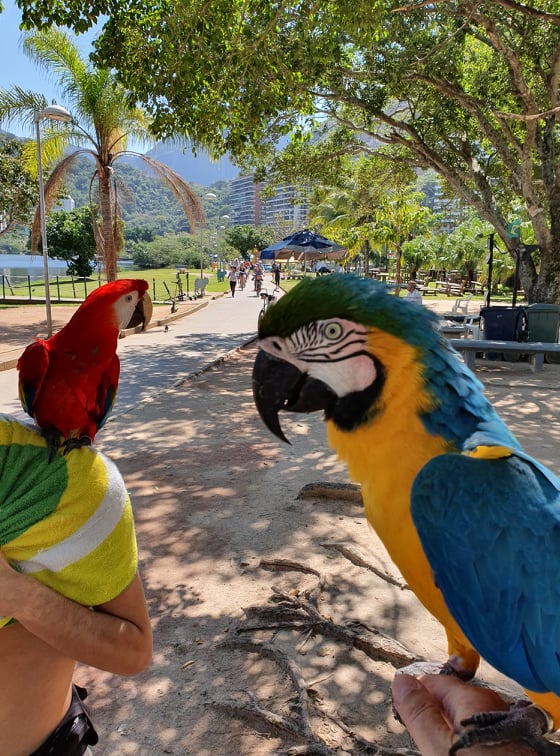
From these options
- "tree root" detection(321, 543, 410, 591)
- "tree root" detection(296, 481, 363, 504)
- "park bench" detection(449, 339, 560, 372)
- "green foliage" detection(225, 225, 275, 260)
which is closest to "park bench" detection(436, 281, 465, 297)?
"park bench" detection(449, 339, 560, 372)

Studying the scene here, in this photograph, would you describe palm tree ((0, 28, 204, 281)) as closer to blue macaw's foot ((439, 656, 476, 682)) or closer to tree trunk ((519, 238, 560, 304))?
tree trunk ((519, 238, 560, 304))

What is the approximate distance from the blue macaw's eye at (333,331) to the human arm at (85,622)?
2.28 ft

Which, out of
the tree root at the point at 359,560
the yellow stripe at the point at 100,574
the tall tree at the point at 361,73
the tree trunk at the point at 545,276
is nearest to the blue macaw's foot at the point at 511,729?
the yellow stripe at the point at 100,574

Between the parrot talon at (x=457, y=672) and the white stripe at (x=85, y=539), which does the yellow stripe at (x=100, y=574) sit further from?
the parrot talon at (x=457, y=672)

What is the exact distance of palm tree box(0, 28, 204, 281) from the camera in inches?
494

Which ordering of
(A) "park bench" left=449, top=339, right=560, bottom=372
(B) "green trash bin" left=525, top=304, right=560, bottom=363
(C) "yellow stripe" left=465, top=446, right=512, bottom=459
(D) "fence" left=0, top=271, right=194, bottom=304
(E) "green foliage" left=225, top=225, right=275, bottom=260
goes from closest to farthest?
(C) "yellow stripe" left=465, top=446, right=512, bottom=459 < (A) "park bench" left=449, top=339, right=560, bottom=372 < (B) "green trash bin" left=525, top=304, right=560, bottom=363 < (D) "fence" left=0, top=271, right=194, bottom=304 < (E) "green foliage" left=225, top=225, right=275, bottom=260

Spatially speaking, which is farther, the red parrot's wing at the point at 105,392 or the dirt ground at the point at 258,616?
the red parrot's wing at the point at 105,392

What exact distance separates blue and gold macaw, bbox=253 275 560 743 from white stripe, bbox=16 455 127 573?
1.35 feet

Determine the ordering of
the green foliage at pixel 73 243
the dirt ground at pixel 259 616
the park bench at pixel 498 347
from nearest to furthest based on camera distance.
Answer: the dirt ground at pixel 259 616
the park bench at pixel 498 347
the green foliage at pixel 73 243

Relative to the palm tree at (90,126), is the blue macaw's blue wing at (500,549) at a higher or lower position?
lower

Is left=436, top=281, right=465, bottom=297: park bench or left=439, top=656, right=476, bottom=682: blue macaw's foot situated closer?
left=439, top=656, right=476, bottom=682: blue macaw's foot

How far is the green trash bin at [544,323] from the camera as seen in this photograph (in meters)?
10.3

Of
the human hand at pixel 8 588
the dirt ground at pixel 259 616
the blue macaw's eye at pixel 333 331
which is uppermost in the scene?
the blue macaw's eye at pixel 333 331

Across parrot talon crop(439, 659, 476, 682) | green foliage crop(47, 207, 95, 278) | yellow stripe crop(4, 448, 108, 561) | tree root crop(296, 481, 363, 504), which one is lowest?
tree root crop(296, 481, 363, 504)
